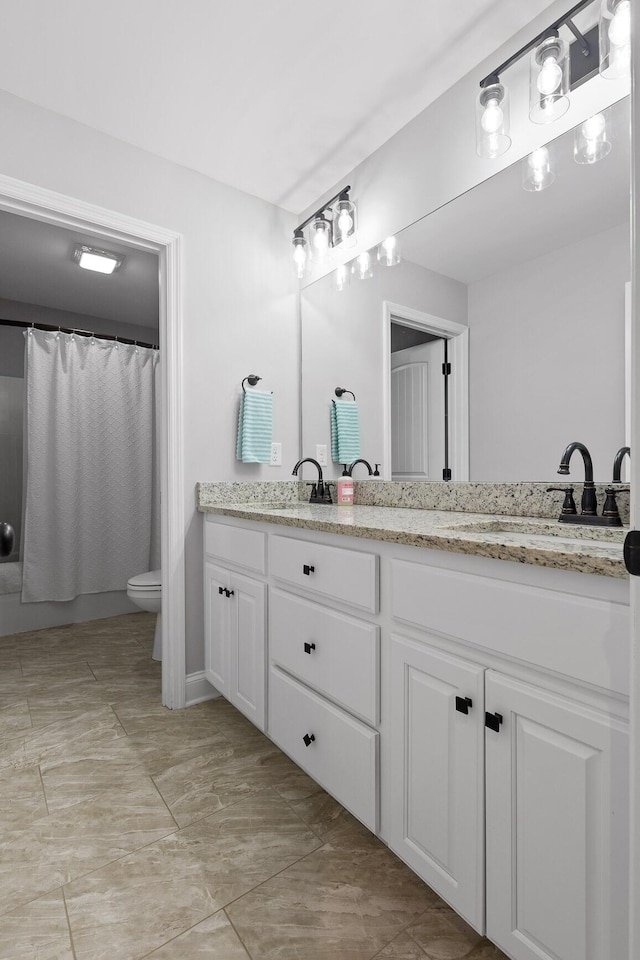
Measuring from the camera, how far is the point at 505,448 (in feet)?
5.49

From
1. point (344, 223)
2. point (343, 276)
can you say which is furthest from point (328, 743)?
point (344, 223)

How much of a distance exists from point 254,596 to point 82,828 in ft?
2.68

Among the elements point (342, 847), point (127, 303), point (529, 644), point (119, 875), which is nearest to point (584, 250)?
point (529, 644)

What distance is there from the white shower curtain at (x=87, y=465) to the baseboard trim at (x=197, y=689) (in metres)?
1.62

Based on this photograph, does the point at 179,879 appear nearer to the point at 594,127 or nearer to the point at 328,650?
the point at 328,650

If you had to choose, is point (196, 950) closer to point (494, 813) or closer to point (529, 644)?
point (494, 813)

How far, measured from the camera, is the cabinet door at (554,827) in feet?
2.59

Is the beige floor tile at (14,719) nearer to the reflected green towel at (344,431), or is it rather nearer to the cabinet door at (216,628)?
the cabinet door at (216,628)

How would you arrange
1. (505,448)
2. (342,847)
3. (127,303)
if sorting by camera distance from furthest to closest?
1. (127,303)
2. (505,448)
3. (342,847)

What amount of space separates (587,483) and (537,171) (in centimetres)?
96

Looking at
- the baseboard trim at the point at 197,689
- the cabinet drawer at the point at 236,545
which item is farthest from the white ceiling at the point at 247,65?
the baseboard trim at the point at 197,689

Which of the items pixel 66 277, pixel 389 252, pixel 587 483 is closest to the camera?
pixel 587 483

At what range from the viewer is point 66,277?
3410 millimetres

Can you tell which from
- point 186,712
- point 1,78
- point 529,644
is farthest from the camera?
point 186,712
